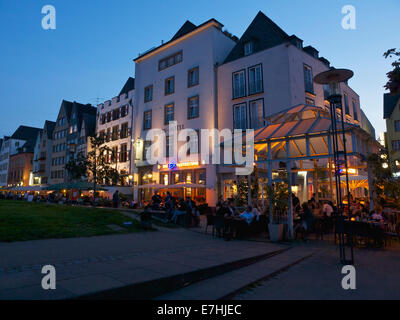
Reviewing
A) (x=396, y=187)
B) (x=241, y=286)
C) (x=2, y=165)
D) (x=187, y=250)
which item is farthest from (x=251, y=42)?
(x=2, y=165)

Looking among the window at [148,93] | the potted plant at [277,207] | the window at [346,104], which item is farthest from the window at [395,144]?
the potted plant at [277,207]

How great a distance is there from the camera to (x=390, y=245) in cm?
1009

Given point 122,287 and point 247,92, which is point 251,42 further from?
point 122,287

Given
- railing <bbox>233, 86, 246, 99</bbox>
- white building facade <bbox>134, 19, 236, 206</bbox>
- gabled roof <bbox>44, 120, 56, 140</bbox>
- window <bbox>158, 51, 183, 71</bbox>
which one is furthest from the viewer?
gabled roof <bbox>44, 120, 56, 140</bbox>

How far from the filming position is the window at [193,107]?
2748 centimetres

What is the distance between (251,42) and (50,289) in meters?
25.2

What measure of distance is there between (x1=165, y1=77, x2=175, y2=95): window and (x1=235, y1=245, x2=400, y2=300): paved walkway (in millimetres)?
25231

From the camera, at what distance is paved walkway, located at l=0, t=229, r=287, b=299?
4301 millimetres

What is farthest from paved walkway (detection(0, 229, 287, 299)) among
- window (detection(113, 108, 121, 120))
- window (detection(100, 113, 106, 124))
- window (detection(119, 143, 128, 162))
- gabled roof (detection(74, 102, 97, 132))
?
gabled roof (detection(74, 102, 97, 132))

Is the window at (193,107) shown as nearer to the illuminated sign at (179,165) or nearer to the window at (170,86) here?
the window at (170,86)

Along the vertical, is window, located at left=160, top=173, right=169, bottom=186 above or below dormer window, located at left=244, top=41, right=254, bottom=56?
below

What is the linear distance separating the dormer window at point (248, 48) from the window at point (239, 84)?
189cm

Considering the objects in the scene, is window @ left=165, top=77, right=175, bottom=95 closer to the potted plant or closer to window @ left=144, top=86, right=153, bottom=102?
window @ left=144, top=86, right=153, bottom=102

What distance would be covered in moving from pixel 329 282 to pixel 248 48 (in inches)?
919
